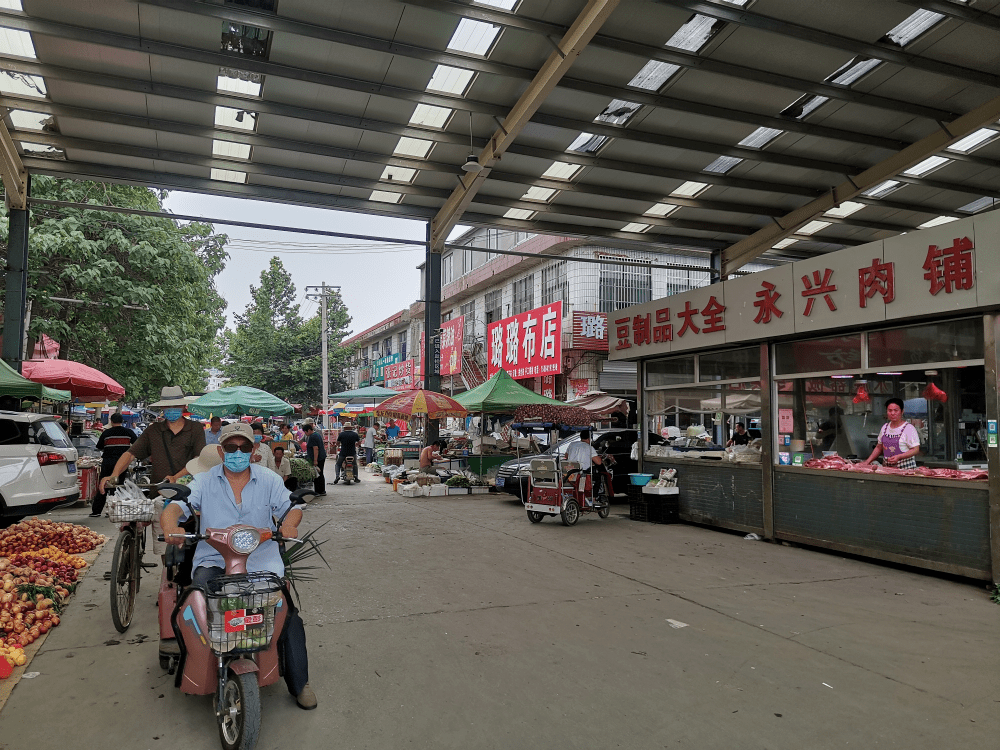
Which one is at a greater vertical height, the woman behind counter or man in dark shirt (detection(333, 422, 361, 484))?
the woman behind counter

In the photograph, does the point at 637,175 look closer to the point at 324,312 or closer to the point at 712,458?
the point at 712,458

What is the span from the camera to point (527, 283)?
2552 centimetres

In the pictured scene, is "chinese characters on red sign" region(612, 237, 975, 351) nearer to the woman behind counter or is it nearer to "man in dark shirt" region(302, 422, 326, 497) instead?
the woman behind counter

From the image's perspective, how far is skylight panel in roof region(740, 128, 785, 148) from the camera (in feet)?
43.1

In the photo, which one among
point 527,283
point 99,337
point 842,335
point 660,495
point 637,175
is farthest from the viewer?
point 527,283

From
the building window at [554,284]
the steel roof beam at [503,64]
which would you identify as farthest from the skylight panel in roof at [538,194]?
the building window at [554,284]

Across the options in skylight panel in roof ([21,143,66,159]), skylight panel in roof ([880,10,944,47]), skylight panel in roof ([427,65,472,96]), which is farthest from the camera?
skylight panel in roof ([21,143,66,159])

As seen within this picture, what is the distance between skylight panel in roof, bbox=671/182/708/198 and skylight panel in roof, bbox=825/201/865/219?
3356 mm

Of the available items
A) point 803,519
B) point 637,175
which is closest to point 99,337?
point 637,175

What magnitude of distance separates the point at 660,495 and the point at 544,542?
8.72 feet

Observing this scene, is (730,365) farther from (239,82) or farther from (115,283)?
(115,283)

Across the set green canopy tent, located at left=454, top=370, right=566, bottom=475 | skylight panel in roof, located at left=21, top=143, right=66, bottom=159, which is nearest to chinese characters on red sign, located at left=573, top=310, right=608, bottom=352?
green canopy tent, located at left=454, top=370, right=566, bottom=475

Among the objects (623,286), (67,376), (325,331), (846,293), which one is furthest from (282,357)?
(846,293)

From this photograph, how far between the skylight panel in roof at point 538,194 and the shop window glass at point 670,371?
219 inches
